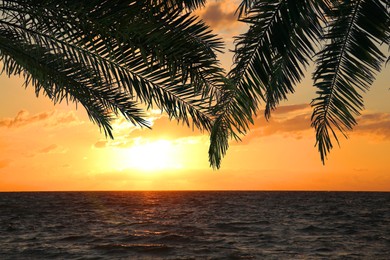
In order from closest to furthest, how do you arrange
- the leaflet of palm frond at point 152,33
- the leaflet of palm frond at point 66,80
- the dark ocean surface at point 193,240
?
the leaflet of palm frond at point 152,33 → the leaflet of palm frond at point 66,80 → the dark ocean surface at point 193,240

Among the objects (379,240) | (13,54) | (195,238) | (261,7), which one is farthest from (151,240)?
(261,7)

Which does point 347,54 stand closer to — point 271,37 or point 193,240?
point 271,37

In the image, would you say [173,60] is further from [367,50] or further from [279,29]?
[367,50]

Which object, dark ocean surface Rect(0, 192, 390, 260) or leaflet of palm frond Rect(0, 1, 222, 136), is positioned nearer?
leaflet of palm frond Rect(0, 1, 222, 136)

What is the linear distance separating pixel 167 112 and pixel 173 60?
1025mm

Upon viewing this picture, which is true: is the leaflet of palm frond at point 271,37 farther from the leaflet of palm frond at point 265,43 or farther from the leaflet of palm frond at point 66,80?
the leaflet of palm frond at point 66,80

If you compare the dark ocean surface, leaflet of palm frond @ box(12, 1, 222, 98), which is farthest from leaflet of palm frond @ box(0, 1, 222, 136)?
the dark ocean surface

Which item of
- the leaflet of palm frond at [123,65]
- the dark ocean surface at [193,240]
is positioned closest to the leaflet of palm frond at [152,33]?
the leaflet of palm frond at [123,65]

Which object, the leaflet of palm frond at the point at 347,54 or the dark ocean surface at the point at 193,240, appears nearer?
the leaflet of palm frond at the point at 347,54

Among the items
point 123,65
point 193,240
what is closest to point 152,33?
point 123,65

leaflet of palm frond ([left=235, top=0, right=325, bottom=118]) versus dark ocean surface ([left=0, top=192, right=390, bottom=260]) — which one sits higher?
leaflet of palm frond ([left=235, top=0, right=325, bottom=118])

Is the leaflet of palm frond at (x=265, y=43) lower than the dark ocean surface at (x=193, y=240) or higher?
higher

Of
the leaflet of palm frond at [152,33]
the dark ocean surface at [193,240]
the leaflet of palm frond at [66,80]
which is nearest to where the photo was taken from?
the leaflet of palm frond at [152,33]

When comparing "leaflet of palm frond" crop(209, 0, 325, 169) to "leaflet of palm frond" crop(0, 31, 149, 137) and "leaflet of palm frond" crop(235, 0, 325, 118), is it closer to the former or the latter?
"leaflet of palm frond" crop(235, 0, 325, 118)
